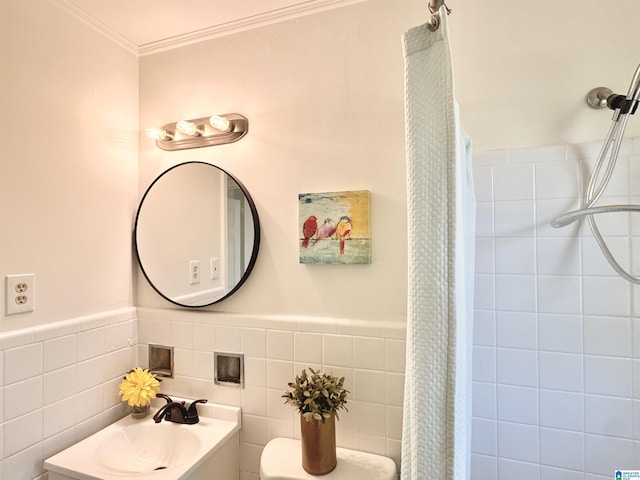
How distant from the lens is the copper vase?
1153 mm

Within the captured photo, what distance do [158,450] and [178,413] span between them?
142 millimetres

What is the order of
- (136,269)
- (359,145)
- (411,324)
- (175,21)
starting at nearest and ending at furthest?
(411,324) < (359,145) < (175,21) < (136,269)

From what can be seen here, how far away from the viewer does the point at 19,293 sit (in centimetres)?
119

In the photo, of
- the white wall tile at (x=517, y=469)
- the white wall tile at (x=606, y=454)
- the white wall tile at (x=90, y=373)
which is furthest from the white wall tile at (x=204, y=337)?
the white wall tile at (x=606, y=454)

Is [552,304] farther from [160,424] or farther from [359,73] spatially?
[160,424]

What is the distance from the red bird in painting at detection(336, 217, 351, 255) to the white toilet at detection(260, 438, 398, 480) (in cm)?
71

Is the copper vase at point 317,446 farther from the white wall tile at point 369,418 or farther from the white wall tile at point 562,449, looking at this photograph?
the white wall tile at point 562,449

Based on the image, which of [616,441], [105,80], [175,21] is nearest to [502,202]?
[616,441]

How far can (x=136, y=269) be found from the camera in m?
1.66

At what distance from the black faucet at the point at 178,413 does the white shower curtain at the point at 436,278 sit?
104 cm

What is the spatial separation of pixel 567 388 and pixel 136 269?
67.8 inches

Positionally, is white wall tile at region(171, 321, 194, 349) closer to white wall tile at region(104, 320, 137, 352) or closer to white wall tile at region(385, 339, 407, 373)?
white wall tile at region(104, 320, 137, 352)

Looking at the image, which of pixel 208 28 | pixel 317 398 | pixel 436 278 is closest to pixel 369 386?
pixel 317 398

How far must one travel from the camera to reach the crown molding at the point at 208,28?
54.3 inches
